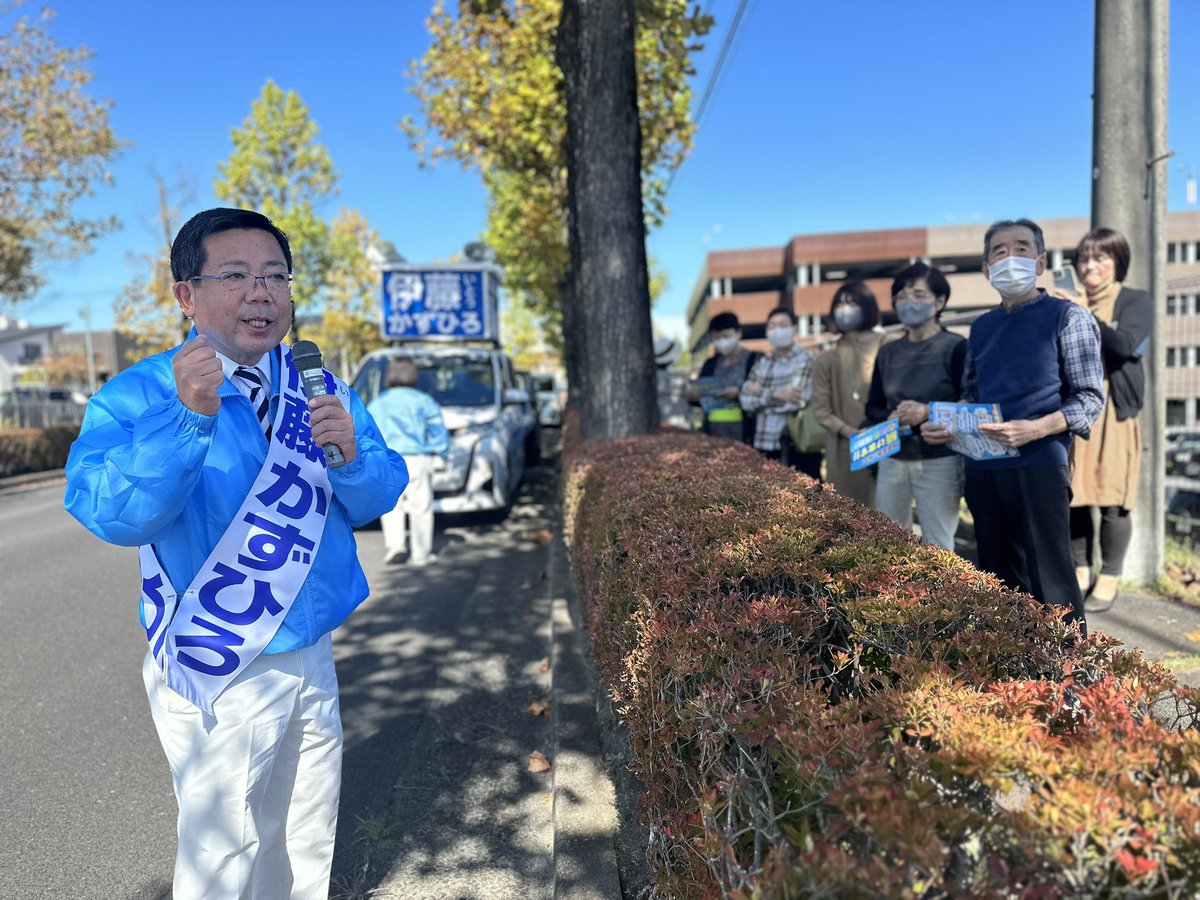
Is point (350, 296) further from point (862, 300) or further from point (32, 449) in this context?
point (862, 300)

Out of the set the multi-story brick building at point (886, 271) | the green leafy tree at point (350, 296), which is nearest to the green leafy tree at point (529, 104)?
the green leafy tree at point (350, 296)

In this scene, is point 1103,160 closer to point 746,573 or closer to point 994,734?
point 746,573

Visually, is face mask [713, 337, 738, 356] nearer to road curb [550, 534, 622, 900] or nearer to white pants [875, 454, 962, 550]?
white pants [875, 454, 962, 550]

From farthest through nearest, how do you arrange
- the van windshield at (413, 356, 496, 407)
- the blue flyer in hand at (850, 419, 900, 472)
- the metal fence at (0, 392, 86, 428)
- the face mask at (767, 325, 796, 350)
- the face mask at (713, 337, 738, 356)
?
1. the metal fence at (0, 392, 86, 428)
2. the van windshield at (413, 356, 496, 407)
3. the face mask at (713, 337, 738, 356)
4. the face mask at (767, 325, 796, 350)
5. the blue flyer in hand at (850, 419, 900, 472)

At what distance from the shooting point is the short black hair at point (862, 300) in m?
5.15

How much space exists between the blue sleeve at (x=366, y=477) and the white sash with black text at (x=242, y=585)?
0.30ft

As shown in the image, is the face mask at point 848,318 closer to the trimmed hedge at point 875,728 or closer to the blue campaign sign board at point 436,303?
the trimmed hedge at point 875,728

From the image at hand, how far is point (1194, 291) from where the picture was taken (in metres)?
9.73

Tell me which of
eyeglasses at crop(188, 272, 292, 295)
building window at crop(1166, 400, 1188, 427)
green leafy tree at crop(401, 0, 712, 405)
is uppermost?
green leafy tree at crop(401, 0, 712, 405)

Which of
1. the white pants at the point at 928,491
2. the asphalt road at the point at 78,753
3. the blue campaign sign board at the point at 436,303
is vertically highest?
the blue campaign sign board at the point at 436,303

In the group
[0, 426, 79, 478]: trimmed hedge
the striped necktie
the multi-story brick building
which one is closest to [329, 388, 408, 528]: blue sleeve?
the striped necktie

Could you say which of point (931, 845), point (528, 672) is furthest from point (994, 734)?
point (528, 672)

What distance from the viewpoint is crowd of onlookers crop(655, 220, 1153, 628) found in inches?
132

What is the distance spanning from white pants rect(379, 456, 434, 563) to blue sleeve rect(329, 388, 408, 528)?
517cm
